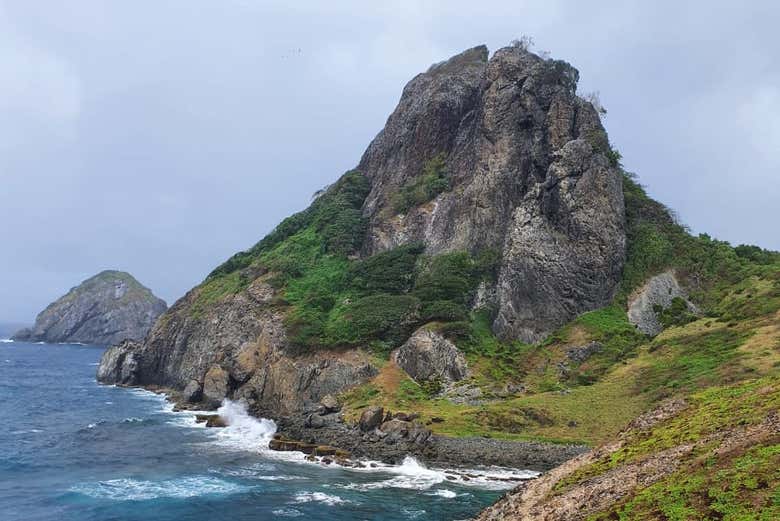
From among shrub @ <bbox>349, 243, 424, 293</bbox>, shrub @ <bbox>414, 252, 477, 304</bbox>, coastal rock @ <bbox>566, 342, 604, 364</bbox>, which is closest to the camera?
coastal rock @ <bbox>566, 342, 604, 364</bbox>

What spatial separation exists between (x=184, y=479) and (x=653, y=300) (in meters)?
63.7

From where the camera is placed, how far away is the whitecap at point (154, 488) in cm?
4025

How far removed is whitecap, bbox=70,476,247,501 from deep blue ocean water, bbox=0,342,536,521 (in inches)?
3.0

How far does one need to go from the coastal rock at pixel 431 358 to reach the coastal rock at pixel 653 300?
2493 centimetres

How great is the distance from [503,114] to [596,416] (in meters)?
58.1

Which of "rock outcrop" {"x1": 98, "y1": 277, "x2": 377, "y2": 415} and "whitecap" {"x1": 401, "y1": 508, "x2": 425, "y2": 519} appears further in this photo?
"rock outcrop" {"x1": 98, "y1": 277, "x2": 377, "y2": 415}

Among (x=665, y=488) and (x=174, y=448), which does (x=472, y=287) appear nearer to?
(x=174, y=448)

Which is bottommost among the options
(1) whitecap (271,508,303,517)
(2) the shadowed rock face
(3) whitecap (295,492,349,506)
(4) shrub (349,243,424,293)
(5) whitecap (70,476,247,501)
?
(5) whitecap (70,476,247,501)

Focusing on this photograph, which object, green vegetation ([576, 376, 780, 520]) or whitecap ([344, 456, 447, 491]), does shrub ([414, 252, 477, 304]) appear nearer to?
whitecap ([344, 456, 447, 491])

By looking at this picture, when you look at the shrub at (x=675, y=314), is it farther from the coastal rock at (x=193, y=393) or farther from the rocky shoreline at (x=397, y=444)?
the coastal rock at (x=193, y=393)

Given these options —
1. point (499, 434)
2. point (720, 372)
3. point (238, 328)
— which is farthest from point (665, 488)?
point (238, 328)

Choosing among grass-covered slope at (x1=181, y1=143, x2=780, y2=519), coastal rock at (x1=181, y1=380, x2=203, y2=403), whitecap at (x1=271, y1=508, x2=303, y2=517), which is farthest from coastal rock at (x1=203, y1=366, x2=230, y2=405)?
whitecap at (x1=271, y1=508, x2=303, y2=517)

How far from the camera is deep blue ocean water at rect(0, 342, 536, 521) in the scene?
37.2m

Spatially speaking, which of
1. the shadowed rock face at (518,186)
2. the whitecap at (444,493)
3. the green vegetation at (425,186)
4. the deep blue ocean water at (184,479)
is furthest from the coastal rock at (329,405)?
the green vegetation at (425,186)
